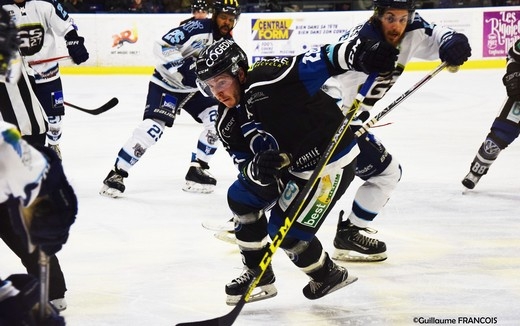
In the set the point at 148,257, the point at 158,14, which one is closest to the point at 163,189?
the point at 148,257

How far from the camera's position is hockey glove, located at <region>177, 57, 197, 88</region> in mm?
5207

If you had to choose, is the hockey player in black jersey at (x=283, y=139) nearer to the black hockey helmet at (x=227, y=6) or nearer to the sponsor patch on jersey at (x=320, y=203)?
the sponsor patch on jersey at (x=320, y=203)

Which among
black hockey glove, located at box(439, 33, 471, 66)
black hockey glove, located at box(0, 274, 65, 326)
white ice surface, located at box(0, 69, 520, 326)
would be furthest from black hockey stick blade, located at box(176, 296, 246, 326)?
black hockey glove, located at box(439, 33, 471, 66)

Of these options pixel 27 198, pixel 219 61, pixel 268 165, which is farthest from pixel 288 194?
pixel 27 198

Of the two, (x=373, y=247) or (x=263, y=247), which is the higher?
(x=263, y=247)

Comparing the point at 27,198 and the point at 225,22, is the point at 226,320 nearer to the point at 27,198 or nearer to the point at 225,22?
the point at 27,198

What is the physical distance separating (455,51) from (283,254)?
1146mm

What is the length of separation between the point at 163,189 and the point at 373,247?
189cm

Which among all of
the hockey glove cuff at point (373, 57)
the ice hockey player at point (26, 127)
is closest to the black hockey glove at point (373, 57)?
the hockey glove cuff at point (373, 57)

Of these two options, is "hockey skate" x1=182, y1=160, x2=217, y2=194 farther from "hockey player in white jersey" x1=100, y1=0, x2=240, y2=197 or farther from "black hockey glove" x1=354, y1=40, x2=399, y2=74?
"black hockey glove" x1=354, y1=40, x2=399, y2=74

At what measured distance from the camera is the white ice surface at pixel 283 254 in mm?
3191

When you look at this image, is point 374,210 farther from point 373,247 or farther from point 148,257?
point 148,257

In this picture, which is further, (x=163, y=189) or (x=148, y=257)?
(x=163, y=189)

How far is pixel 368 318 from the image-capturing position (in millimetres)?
3084
